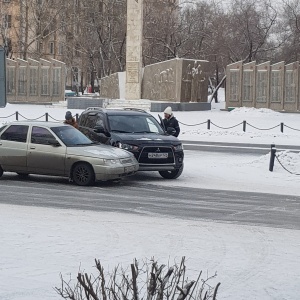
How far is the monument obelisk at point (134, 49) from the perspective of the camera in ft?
174

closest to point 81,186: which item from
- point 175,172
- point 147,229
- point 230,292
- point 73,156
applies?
point 73,156

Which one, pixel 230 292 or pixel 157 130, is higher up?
pixel 157 130

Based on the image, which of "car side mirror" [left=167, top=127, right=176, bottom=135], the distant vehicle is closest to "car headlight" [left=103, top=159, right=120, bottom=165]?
the distant vehicle

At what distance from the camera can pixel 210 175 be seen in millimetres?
20516

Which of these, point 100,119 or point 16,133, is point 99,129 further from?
point 16,133

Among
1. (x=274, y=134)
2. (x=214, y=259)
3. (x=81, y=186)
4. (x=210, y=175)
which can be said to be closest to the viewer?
(x=214, y=259)

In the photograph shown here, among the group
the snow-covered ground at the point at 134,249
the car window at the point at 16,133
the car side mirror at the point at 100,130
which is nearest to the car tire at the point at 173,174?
the car side mirror at the point at 100,130

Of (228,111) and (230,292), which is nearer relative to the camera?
(230,292)

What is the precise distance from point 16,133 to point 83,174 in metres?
2.21

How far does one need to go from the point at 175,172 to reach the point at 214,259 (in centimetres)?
944

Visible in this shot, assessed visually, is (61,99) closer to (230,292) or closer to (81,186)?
(81,186)

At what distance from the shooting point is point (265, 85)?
53.7m

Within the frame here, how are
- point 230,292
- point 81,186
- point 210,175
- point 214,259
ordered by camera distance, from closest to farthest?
point 230,292 < point 214,259 < point 81,186 < point 210,175

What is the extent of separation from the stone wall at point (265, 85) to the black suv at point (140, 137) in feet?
108
